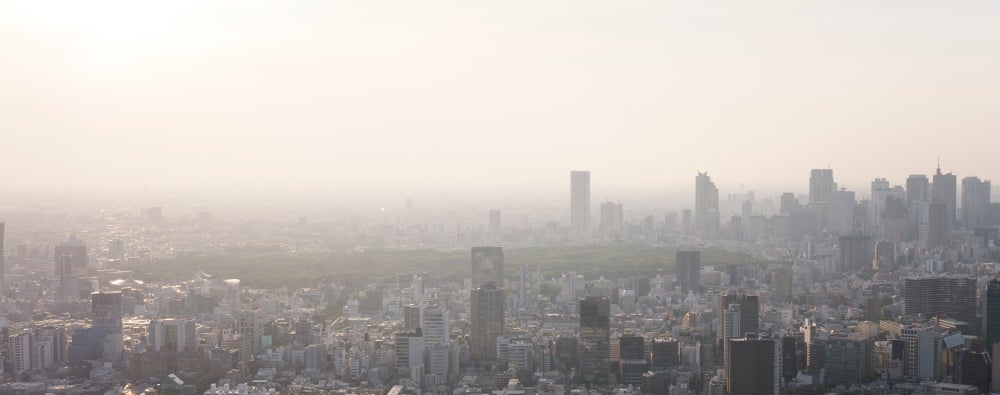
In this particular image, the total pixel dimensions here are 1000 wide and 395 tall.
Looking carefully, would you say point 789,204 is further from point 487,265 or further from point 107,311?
point 107,311

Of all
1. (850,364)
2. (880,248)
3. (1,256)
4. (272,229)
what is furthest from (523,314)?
(272,229)

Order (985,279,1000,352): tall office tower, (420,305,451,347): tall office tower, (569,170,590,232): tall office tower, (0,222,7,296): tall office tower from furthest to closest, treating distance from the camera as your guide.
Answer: (569,170,590,232): tall office tower
(0,222,7,296): tall office tower
(420,305,451,347): tall office tower
(985,279,1000,352): tall office tower

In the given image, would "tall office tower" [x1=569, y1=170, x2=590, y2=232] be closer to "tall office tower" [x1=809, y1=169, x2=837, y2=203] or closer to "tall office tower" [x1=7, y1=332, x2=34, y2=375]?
"tall office tower" [x1=809, y1=169, x2=837, y2=203]

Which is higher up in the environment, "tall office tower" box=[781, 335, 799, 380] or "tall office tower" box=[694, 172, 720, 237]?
"tall office tower" box=[694, 172, 720, 237]

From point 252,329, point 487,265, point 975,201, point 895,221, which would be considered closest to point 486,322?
point 252,329

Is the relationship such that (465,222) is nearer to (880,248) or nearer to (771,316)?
(880,248)

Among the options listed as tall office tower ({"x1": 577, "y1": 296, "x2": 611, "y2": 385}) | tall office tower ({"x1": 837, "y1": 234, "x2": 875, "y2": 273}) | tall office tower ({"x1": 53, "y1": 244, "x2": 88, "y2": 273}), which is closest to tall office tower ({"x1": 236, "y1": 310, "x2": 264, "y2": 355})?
tall office tower ({"x1": 577, "y1": 296, "x2": 611, "y2": 385})
